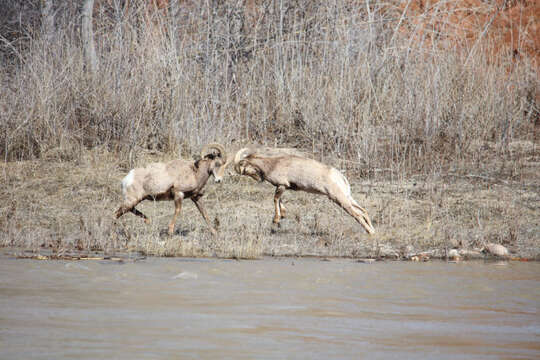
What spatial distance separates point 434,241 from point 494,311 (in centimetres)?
356

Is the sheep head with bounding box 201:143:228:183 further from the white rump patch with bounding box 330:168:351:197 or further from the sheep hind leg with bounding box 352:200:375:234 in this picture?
the sheep hind leg with bounding box 352:200:375:234

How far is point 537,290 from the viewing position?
6.99m

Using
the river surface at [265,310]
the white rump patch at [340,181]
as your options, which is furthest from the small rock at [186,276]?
the white rump patch at [340,181]

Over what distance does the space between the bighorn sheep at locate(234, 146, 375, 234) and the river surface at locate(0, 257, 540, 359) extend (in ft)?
6.32

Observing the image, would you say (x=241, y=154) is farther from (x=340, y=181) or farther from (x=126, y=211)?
(x=126, y=211)

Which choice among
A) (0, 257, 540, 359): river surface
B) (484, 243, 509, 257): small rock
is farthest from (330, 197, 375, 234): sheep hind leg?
(0, 257, 540, 359): river surface

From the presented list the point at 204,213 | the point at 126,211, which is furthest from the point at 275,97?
the point at 126,211

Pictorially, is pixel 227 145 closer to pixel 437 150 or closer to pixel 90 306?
pixel 437 150

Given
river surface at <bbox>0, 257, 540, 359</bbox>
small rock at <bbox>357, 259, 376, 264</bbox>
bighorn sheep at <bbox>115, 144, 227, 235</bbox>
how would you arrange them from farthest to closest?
bighorn sheep at <bbox>115, 144, 227, 235</bbox> → small rock at <bbox>357, 259, 376, 264</bbox> → river surface at <bbox>0, 257, 540, 359</bbox>

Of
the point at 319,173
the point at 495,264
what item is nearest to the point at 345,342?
the point at 495,264

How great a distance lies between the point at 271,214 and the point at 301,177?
0.98 meters

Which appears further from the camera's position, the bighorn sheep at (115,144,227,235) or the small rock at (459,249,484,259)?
the bighorn sheep at (115,144,227,235)

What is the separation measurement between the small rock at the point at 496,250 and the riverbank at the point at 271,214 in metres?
0.10

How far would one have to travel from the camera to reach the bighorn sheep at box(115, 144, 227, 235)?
33.6 feet
